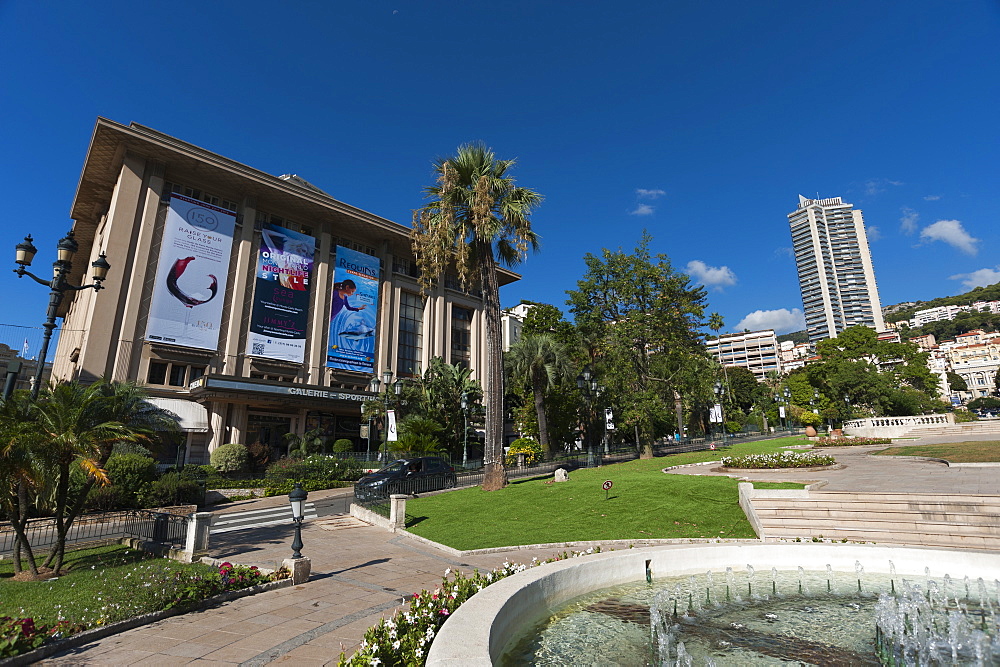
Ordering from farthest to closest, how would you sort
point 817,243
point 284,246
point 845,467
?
point 817,243 < point 284,246 < point 845,467

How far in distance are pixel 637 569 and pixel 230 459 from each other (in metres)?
26.5

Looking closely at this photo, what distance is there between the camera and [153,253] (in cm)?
3200

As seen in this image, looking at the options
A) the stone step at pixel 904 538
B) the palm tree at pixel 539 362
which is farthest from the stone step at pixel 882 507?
the palm tree at pixel 539 362

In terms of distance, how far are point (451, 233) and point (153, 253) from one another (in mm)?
24187

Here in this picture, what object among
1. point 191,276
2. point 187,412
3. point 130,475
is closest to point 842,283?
point 191,276

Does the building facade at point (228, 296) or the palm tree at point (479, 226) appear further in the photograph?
the building facade at point (228, 296)

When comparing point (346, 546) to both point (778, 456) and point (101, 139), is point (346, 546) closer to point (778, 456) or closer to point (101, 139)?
point (778, 456)

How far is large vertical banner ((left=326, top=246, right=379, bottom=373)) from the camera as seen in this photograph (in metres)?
40.6

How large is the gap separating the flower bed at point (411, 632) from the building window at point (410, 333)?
40.7 metres

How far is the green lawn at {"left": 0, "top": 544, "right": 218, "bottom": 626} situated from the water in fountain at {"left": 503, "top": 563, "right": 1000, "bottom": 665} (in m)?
5.35

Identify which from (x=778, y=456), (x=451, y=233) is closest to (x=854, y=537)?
(x=778, y=456)

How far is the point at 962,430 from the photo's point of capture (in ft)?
125

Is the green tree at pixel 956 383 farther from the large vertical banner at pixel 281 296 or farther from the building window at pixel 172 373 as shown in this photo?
the building window at pixel 172 373

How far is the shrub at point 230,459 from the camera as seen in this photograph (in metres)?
27.3
